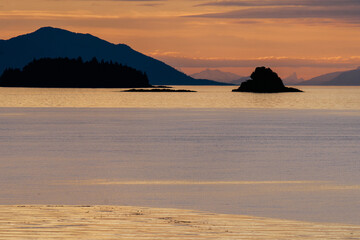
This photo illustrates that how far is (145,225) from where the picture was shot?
1312 centimetres

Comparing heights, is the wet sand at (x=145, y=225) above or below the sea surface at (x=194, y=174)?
above

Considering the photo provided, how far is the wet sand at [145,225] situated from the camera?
12.2 m

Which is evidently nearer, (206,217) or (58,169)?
(206,217)

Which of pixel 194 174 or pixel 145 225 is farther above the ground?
pixel 145 225

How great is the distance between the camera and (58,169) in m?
24.6

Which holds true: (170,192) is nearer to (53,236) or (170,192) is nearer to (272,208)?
(272,208)

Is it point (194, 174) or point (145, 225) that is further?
point (194, 174)

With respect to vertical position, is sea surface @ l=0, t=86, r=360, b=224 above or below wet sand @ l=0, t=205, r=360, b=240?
below

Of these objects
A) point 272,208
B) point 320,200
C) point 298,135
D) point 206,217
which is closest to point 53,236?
point 206,217

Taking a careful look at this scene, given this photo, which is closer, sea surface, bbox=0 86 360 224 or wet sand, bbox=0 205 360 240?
wet sand, bbox=0 205 360 240

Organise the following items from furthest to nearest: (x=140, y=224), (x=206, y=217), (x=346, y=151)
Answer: (x=346, y=151)
(x=206, y=217)
(x=140, y=224)

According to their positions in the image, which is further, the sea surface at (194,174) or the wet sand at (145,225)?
the sea surface at (194,174)

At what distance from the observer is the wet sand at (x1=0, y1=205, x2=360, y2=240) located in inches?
481

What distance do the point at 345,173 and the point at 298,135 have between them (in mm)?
22875
